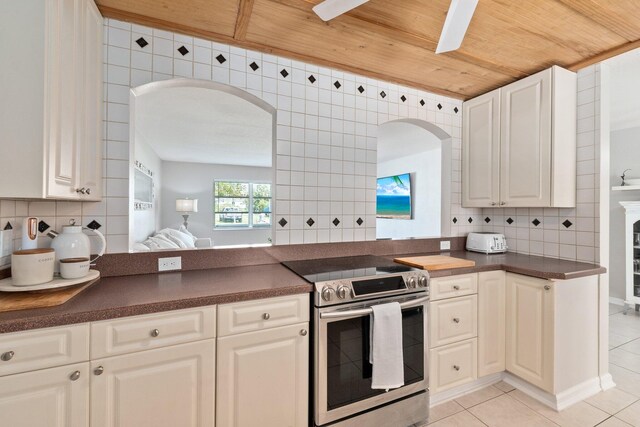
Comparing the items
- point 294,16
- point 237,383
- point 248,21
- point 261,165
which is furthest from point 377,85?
point 261,165

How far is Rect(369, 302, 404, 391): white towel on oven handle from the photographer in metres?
1.49

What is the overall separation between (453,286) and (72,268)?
80.2 inches

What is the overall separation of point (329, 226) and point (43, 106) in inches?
63.3

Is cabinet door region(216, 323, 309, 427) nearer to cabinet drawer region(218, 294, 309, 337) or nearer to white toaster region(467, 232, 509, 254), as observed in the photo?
cabinet drawer region(218, 294, 309, 337)

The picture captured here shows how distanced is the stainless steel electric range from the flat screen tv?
411cm

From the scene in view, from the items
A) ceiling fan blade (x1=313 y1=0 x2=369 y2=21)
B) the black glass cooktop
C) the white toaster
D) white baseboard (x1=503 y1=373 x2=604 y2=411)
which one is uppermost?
ceiling fan blade (x1=313 y1=0 x2=369 y2=21)

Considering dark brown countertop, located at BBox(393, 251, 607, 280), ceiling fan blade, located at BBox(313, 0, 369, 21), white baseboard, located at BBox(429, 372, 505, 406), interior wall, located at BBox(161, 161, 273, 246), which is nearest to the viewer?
ceiling fan blade, located at BBox(313, 0, 369, 21)

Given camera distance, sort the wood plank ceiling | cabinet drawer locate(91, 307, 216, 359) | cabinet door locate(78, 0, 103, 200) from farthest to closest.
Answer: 1. the wood plank ceiling
2. cabinet door locate(78, 0, 103, 200)
3. cabinet drawer locate(91, 307, 216, 359)

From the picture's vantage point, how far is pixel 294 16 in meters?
1.58

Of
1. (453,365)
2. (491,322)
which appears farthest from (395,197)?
(453,365)

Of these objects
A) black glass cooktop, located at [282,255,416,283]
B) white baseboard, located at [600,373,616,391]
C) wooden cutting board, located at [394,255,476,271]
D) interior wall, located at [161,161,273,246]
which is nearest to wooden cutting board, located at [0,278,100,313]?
black glass cooktop, located at [282,255,416,283]

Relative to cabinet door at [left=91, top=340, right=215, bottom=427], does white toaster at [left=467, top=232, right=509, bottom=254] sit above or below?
above

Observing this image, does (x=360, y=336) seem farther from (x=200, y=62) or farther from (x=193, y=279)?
(x=200, y=62)

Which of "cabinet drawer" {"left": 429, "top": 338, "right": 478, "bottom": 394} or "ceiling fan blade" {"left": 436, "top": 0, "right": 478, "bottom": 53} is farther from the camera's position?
"cabinet drawer" {"left": 429, "top": 338, "right": 478, "bottom": 394}
